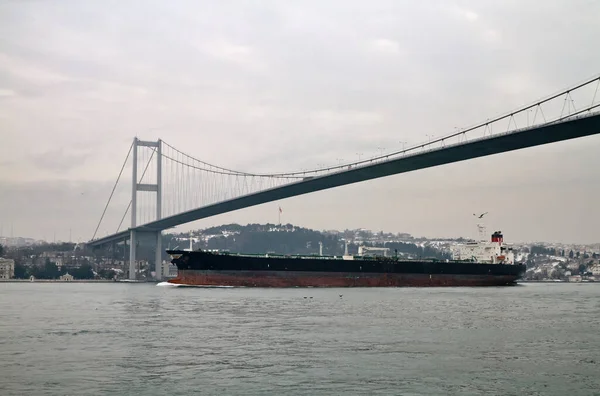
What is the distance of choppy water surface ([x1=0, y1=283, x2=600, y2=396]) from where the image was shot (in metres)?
11.5

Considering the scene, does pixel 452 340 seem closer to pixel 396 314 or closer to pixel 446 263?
pixel 396 314

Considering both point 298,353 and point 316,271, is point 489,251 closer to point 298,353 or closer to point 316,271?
point 316,271

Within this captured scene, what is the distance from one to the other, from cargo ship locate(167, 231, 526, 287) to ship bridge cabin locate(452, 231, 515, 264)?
5184 millimetres

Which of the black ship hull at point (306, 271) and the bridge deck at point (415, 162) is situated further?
the black ship hull at point (306, 271)

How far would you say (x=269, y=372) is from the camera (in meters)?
12.6

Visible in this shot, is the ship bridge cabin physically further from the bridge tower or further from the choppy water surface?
the choppy water surface

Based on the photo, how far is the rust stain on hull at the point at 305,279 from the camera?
43.0 meters

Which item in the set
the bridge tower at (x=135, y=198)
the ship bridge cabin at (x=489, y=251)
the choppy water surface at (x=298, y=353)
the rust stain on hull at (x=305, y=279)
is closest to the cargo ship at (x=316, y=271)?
the rust stain on hull at (x=305, y=279)

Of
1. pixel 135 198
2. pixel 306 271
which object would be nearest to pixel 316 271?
pixel 306 271

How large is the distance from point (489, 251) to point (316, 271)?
2047 cm

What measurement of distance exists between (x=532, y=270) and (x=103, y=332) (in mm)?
127402

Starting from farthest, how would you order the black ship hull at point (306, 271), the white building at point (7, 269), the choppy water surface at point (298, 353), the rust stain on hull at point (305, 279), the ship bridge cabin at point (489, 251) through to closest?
1. the white building at point (7, 269)
2. the ship bridge cabin at point (489, 251)
3. the rust stain on hull at point (305, 279)
4. the black ship hull at point (306, 271)
5. the choppy water surface at point (298, 353)

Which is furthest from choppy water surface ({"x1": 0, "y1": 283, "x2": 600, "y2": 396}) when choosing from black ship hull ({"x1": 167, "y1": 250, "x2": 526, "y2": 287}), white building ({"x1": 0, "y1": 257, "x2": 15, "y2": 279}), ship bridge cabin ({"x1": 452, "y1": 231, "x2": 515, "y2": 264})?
white building ({"x1": 0, "y1": 257, "x2": 15, "y2": 279})

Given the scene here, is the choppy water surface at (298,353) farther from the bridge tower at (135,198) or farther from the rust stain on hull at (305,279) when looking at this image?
the bridge tower at (135,198)
